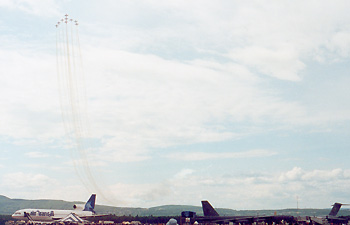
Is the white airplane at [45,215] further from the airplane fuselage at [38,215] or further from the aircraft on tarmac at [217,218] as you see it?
the aircraft on tarmac at [217,218]

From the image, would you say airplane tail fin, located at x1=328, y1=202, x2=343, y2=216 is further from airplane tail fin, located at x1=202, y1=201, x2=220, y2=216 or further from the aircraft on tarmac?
airplane tail fin, located at x1=202, y1=201, x2=220, y2=216

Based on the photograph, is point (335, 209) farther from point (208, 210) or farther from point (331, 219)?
point (208, 210)

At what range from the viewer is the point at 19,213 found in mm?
157750

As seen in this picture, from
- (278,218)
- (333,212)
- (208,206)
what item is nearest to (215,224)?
(208,206)

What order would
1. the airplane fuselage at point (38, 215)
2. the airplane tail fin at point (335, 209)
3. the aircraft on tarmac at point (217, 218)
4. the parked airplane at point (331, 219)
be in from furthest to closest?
the airplane fuselage at point (38, 215), the airplane tail fin at point (335, 209), the aircraft on tarmac at point (217, 218), the parked airplane at point (331, 219)

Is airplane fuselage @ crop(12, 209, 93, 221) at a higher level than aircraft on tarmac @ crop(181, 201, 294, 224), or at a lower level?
lower

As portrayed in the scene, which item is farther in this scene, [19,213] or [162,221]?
[162,221]

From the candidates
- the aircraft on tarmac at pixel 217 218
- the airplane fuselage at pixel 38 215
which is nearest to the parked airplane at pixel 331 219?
the aircraft on tarmac at pixel 217 218

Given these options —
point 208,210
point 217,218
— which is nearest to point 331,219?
point 217,218

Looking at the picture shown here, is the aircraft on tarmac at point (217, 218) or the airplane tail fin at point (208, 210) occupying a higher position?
the airplane tail fin at point (208, 210)

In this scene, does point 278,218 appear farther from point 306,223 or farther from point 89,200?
point 89,200

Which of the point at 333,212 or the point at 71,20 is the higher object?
the point at 71,20

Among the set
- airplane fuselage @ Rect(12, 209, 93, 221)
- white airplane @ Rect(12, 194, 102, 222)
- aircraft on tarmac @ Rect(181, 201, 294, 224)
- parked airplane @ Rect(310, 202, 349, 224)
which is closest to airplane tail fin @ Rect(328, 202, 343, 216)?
parked airplane @ Rect(310, 202, 349, 224)

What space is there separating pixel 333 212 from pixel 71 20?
10922cm
